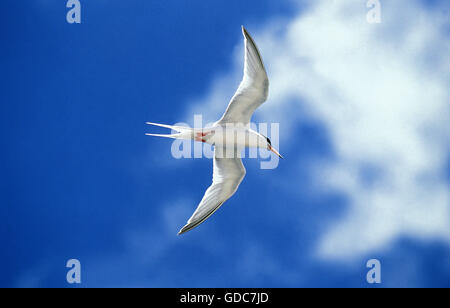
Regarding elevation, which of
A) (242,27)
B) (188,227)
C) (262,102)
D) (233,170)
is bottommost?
(188,227)

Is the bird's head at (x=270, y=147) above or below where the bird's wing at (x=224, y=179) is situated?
above

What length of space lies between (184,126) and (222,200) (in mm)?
1520

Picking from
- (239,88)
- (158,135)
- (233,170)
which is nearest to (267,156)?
(233,170)

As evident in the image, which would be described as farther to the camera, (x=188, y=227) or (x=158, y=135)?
(x=188, y=227)

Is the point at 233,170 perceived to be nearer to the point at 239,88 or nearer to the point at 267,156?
the point at 267,156

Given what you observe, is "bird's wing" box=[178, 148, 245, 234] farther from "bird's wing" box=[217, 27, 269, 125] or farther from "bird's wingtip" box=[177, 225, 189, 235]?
"bird's wing" box=[217, 27, 269, 125]

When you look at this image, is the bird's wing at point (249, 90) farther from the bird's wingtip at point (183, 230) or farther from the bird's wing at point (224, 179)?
the bird's wingtip at point (183, 230)

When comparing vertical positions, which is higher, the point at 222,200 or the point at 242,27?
the point at 242,27

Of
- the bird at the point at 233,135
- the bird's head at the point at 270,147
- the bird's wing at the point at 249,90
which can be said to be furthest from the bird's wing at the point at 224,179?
the bird's wing at the point at 249,90

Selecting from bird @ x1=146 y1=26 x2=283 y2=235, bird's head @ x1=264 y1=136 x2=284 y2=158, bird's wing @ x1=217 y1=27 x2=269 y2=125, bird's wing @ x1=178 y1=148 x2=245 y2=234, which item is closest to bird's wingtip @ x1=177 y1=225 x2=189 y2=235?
bird @ x1=146 y1=26 x2=283 y2=235

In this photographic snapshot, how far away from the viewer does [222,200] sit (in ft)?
32.2

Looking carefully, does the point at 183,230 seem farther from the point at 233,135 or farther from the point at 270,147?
the point at 270,147

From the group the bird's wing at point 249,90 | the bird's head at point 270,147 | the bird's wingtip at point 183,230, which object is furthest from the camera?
the bird's head at point 270,147

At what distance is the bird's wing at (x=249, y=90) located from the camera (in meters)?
8.63
